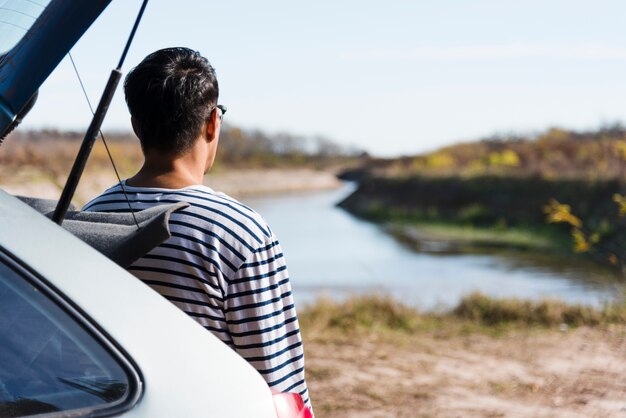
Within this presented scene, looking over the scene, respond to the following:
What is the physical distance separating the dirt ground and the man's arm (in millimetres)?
3257

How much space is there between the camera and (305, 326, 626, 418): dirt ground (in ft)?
17.6

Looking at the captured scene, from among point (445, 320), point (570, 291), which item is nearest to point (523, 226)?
point (570, 291)

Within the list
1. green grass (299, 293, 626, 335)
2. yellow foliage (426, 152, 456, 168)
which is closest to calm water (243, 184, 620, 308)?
green grass (299, 293, 626, 335)

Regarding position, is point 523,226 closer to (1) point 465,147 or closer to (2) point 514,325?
(2) point 514,325

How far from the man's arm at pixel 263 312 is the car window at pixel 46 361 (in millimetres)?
576

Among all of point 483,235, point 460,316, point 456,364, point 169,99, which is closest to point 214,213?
point 169,99

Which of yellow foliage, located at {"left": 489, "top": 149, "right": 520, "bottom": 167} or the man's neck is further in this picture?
yellow foliage, located at {"left": 489, "top": 149, "right": 520, "bottom": 167}

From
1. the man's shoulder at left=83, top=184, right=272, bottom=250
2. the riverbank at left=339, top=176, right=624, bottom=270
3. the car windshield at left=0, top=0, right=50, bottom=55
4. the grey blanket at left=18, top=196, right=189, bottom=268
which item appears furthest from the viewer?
the riverbank at left=339, top=176, right=624, bottom=270

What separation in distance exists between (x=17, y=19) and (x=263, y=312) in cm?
81

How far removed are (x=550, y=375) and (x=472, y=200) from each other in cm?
2499

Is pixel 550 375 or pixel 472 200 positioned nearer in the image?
pixel 550 375

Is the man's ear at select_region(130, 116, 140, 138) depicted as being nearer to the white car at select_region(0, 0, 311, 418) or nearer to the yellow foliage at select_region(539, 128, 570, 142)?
the white car at select_region(0, 0, 311, 418)

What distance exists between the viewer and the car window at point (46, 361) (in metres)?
1.41

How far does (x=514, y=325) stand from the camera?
8.30 m
